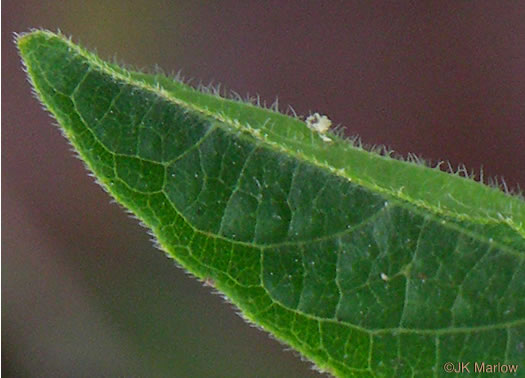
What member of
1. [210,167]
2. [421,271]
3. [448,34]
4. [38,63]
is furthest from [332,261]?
[448,34]

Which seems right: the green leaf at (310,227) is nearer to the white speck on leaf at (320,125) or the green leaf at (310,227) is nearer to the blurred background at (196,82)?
the white speck on leaf at (320,125)

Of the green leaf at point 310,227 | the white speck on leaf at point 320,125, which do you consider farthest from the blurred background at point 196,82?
the green leaf at point 310,227

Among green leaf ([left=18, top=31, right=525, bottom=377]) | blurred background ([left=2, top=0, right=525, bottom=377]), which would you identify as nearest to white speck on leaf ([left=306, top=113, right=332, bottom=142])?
green leaf ([left=18, top=31, right=525, bottom=377])

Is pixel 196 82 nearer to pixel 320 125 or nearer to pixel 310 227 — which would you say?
pixel 320 125

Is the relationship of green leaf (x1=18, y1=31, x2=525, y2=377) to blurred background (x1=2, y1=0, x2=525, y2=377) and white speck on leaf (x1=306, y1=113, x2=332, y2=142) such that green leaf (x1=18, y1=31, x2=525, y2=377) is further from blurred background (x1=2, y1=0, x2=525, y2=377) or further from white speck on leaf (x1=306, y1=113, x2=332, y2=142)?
blurred background (x1=2, y1=0, x2=525, y2=377)

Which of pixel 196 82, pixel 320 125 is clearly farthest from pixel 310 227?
pixel 196 82

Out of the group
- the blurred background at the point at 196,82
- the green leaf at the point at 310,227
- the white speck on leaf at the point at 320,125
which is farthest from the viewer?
the blurred background at the point at 196,82

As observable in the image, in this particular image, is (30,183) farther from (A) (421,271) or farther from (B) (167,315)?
(A) (421,271)
